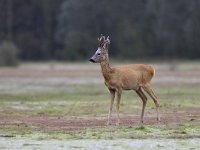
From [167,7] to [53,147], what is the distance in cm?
7489

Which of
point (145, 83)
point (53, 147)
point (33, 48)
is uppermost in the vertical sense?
point (33, 48)

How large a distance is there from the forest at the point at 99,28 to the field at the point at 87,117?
41056mm

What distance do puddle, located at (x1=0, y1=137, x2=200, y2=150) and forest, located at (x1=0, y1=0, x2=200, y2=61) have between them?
6541cm

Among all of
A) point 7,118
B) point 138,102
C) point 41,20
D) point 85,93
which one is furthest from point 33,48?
point 7,118

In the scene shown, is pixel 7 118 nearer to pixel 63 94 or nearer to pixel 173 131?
pixel 173 131

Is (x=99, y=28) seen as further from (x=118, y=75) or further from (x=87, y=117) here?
(x=118, y=75)

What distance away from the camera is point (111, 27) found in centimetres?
9925

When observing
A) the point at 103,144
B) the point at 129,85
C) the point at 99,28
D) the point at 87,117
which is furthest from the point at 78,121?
the point at 99,28

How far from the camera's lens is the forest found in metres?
91.1

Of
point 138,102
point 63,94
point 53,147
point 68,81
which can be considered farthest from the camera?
point 68,81

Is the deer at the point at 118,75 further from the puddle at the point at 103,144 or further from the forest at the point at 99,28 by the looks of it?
the forest at the point at 99,28

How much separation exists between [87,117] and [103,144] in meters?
8.14

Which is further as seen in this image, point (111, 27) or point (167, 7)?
point (111, 27)

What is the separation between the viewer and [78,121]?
85.6 ft
